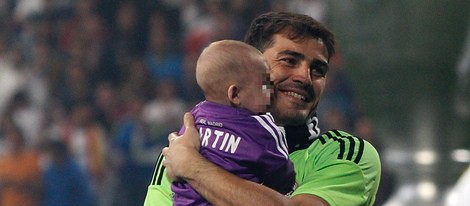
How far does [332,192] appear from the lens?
222 centimetres

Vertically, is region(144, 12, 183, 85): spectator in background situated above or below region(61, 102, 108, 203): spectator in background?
above

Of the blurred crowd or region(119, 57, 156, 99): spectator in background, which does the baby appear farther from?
region(119, 57, 156, 99): spectator in background

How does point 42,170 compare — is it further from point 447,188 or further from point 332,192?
point 332,192

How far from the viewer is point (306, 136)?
2.35m

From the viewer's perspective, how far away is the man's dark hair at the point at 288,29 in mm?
2373

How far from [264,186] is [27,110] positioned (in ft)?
20.6

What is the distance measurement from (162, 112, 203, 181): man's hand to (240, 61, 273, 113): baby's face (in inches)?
4.5

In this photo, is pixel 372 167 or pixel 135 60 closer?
pixel 372 167

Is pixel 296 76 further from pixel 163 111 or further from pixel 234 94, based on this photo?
pixel 163 111

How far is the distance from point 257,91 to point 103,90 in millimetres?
6040

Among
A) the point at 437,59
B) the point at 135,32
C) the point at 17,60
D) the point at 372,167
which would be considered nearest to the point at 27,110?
the point at 17,60

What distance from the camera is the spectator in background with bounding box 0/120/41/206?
7605 mm

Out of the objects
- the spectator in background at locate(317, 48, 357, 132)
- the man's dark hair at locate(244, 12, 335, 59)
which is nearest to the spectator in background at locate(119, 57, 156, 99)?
the spectator in background at locate(317, 48, 357, 132)

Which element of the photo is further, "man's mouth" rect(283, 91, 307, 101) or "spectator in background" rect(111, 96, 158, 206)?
"spectator in background" rect(111, 96, 158, 206)
